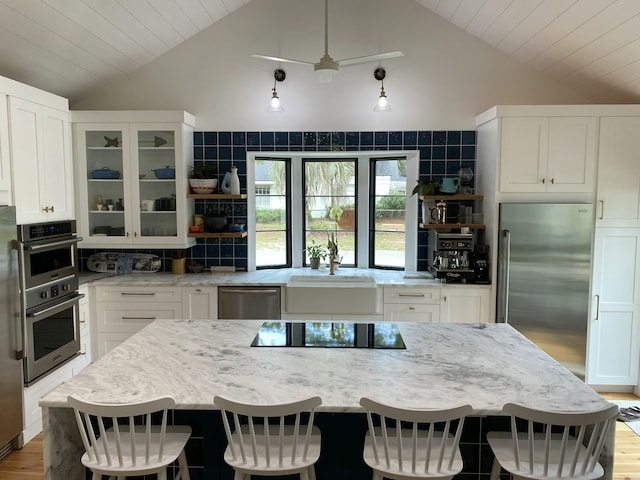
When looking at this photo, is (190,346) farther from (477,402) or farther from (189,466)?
(477,402)

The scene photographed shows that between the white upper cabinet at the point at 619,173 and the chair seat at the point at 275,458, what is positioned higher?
the white upper cabinet at the point at 619,173

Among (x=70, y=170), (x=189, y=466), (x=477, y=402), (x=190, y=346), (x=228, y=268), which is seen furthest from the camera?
(x=228, y=268)

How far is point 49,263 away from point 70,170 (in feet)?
2.95

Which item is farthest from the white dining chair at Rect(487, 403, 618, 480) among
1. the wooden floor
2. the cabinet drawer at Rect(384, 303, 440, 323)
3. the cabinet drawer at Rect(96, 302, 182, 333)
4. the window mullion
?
the window mullion

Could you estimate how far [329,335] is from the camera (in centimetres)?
264

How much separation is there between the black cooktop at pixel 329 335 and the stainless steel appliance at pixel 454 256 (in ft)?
4.77

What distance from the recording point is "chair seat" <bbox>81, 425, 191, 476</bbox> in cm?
175

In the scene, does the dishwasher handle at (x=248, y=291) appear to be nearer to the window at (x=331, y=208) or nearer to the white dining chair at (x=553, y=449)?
the window at (x=331, y=208)

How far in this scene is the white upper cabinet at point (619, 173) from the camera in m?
3.84

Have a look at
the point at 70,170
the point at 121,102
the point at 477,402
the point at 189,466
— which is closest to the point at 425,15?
the point at 121,102

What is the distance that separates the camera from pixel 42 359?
3.28 meters

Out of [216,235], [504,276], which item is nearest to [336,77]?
[216,235]

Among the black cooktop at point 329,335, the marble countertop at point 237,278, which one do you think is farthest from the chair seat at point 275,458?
the marble countertop at point 237,278

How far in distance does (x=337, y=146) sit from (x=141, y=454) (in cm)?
337
